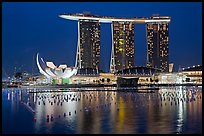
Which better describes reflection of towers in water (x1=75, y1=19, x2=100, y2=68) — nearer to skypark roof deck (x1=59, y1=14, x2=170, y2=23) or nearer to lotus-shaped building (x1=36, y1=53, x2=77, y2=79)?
skypark roof deck (x1=59, y1=14, x2=170, y2=23)

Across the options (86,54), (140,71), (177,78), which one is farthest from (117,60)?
(177,78)

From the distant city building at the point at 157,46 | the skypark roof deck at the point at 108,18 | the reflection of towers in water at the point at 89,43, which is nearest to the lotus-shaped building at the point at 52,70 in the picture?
the skypark roof deck at the point at 108,18

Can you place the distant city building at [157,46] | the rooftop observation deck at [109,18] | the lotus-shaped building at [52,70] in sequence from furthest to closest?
the distant city building at [157,46]
the rooftop observation deck at [109,18]
the lotus-shaped building at [52,70]

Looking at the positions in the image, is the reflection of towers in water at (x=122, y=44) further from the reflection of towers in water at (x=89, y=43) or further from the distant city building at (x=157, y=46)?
the distant city building at (x=157, y=46)

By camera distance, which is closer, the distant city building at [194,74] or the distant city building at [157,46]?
the distant city building at [194,74]

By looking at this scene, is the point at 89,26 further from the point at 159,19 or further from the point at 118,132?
the point at 118,132

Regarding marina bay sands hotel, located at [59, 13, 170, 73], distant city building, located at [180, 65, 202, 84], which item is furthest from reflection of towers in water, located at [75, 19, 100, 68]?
distant city building, located at [180, 65, 202, 84]
